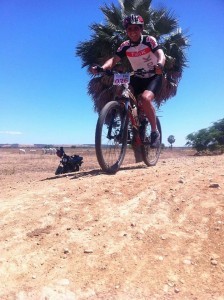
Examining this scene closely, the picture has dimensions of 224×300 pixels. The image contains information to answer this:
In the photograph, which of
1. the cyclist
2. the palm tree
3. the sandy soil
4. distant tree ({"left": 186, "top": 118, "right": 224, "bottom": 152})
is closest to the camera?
the sandy soil

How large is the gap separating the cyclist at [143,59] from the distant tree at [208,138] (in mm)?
21588

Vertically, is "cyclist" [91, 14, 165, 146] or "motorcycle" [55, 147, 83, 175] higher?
"cyclist" [91, 14, 165, 146]

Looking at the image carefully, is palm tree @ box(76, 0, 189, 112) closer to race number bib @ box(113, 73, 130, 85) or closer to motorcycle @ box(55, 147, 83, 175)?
motorcycle @ box(55, 147, 83, 175)

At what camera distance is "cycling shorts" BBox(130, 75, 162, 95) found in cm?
533

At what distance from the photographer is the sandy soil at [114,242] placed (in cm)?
251

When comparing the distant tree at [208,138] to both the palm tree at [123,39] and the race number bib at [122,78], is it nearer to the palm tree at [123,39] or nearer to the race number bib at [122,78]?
the palm tree at [123,39]

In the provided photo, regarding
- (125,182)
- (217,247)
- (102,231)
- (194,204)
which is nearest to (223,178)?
(194,204)

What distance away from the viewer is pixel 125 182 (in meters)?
4.50

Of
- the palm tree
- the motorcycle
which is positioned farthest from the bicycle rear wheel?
the palm tree

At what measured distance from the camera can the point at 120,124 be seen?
517 cm

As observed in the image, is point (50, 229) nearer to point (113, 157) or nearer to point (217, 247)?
point (217, 247)

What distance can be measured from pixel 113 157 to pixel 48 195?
1.66m

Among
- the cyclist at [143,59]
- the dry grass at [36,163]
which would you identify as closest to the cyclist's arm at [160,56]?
the cyclist at [143,59]

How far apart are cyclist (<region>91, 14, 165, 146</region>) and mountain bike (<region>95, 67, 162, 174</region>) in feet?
0.74
